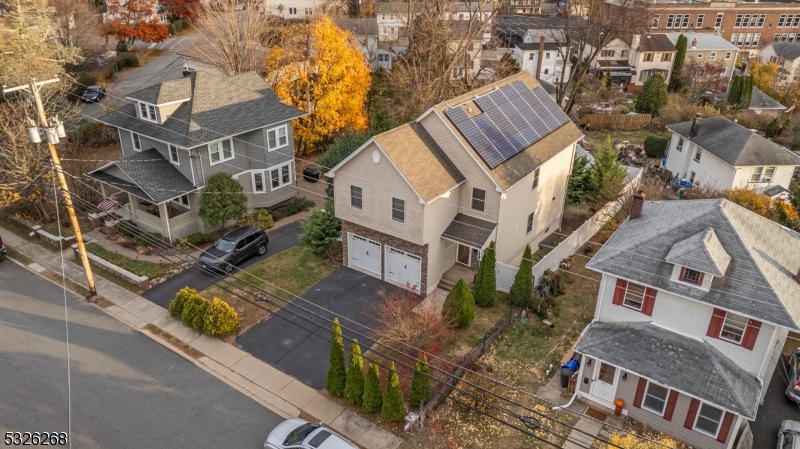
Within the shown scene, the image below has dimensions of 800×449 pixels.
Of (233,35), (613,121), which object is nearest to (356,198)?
(233,35)

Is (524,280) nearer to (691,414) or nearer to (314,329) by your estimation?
(691,414)

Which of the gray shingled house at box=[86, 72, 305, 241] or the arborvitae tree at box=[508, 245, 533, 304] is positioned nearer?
the arborvitae tree at box=[508, 245, 533, 304]

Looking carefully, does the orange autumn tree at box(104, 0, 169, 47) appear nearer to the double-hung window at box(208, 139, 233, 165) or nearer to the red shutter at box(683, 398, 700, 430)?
the double-hung window at box(208, 139, 233, 165)

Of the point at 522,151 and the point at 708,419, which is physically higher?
the point at 522,151

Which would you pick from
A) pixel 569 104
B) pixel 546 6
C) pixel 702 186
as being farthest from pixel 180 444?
pixel 546 6

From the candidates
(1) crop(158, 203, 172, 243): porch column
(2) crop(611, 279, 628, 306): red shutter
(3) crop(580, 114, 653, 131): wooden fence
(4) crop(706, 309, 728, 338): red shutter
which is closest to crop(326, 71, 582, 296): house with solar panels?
(2) crop(611, 279, 628, 306): red shutter
